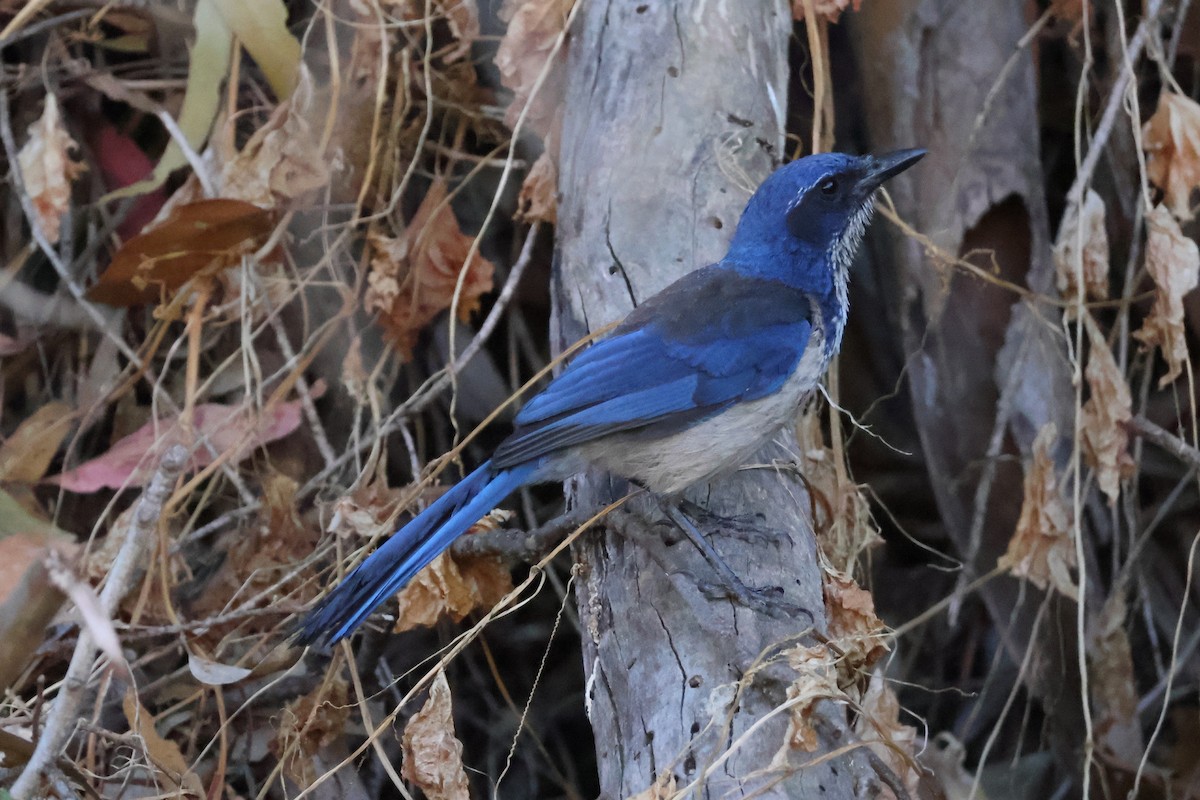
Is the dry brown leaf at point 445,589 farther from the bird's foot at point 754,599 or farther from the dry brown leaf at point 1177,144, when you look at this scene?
the dry brown leaf at point 1177,144

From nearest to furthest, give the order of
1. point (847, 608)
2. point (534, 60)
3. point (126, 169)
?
1. point (847, 608)
2. point (534, 60)
3. point (126, 169)

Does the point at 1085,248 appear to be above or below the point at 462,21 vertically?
below

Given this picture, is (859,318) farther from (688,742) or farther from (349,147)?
(688,742)

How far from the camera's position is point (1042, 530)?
3.45m

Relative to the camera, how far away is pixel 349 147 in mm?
3938

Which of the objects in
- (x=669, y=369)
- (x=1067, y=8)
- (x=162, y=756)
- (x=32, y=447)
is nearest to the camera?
(x=162, y=756)

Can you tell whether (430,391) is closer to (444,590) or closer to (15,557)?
(444,590)

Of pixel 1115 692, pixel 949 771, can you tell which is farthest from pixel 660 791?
pixel 1115 692

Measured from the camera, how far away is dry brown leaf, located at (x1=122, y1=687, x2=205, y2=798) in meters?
2.75

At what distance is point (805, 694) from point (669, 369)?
1.12 m

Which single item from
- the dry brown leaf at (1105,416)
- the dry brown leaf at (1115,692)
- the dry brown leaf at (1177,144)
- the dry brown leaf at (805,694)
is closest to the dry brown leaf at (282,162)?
the dry brown leaf at (805,694)

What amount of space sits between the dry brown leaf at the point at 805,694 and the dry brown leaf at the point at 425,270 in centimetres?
187

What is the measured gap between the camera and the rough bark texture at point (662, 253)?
97.9 inches

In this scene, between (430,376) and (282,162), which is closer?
(282,162)
